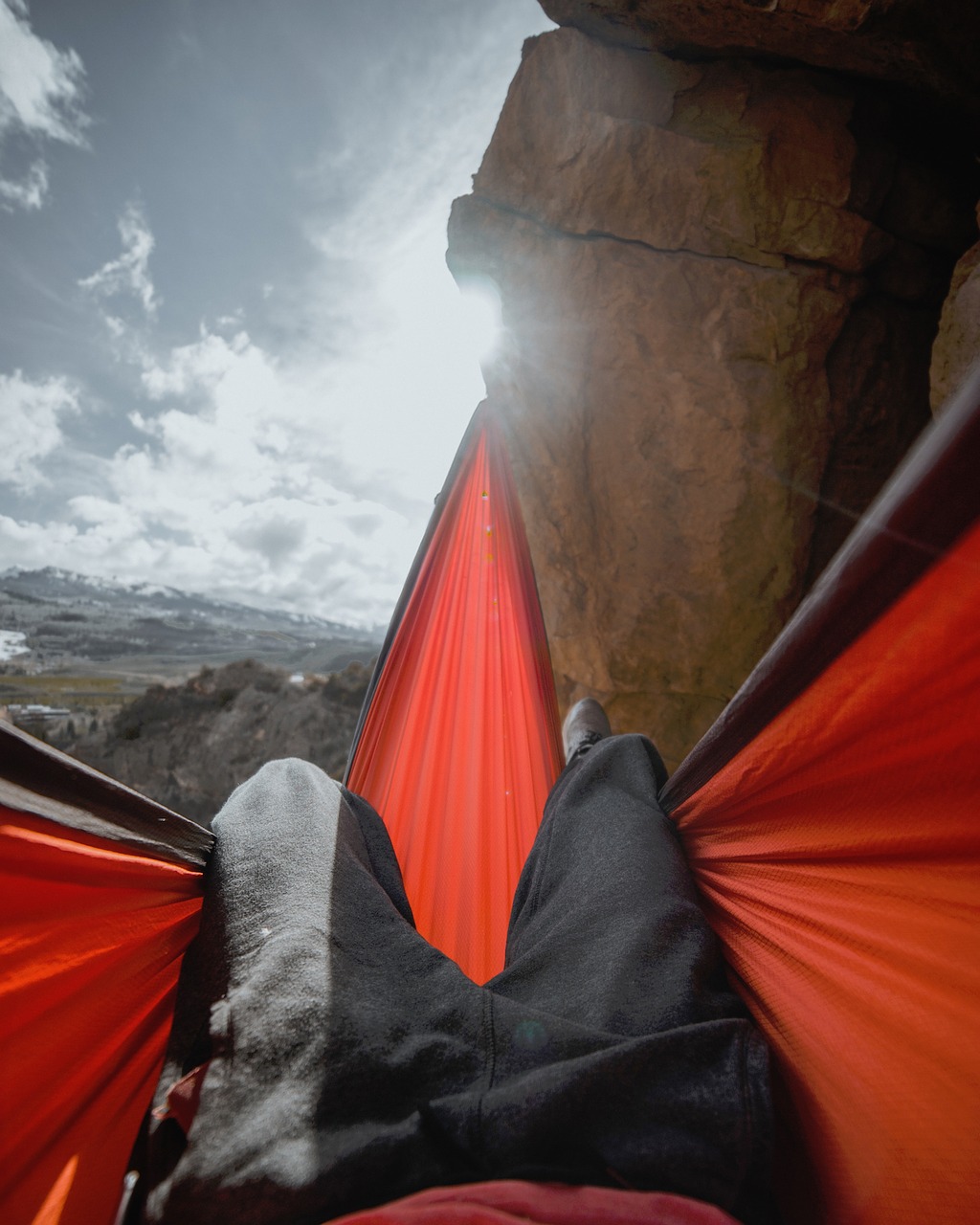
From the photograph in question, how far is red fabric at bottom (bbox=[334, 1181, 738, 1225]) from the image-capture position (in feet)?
1.13

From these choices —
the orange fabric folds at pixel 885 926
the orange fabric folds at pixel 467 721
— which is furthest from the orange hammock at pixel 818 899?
the orange fabric folds at pixel 467 721

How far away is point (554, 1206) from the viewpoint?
0.36 m

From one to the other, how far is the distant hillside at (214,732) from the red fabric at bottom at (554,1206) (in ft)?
9.66

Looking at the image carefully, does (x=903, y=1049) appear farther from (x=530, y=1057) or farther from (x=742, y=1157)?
(x=530, y=1057)

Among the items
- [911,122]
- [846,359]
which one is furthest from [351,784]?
[911,122]

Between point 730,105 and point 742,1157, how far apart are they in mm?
2200

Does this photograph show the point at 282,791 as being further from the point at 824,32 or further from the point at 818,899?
the point at 824,32

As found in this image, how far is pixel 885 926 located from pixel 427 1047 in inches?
16.4

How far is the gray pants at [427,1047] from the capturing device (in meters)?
0.39

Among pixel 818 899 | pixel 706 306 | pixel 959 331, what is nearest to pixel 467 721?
pixel 818 899

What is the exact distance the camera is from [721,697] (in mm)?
2143

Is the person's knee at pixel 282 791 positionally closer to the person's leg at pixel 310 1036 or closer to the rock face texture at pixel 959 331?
the person's leg at pixel 310 1036

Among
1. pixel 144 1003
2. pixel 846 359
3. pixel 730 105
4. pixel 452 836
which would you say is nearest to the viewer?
pixel 144 1003

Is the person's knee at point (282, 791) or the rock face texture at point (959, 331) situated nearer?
the person's knee at point (282, 791)
